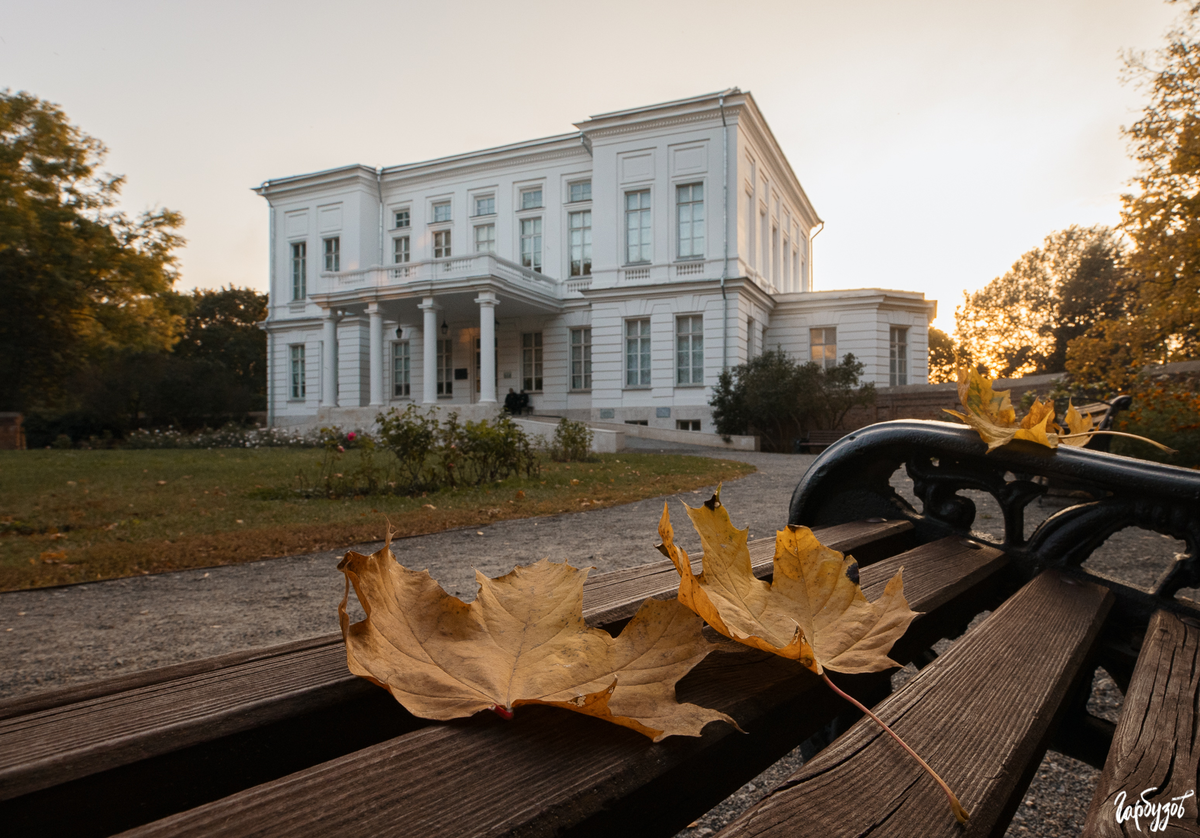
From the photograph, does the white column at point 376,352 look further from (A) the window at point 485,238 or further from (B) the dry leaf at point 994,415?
(B) the dry leaf at point 994,415

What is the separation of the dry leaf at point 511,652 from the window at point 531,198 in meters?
24.6

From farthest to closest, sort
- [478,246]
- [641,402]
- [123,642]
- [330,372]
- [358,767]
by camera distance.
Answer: [478,246] < [330,372] < [641,402] < [123,642] < [358,767]

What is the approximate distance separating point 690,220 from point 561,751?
21.5 m

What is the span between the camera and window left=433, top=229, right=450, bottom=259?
25.5 metres

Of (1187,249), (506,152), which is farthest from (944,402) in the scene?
(506,152)

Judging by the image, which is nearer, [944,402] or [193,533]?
[193,533]

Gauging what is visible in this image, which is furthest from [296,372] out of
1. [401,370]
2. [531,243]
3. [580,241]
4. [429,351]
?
[580,241]

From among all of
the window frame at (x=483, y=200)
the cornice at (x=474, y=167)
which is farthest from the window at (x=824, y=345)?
the window frame at (x=483, y=200)

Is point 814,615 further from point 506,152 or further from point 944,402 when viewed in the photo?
point 506,152

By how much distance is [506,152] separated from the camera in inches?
931

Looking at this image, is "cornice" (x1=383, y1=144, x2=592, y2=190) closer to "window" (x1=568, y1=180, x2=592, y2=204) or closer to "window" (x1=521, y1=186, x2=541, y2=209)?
"window" (x1=568, y1=180, x2=592, y2=204)

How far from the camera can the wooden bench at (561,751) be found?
41 centimetres

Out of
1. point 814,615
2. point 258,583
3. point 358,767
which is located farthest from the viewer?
point 258,583

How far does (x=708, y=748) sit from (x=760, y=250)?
78.5ft
